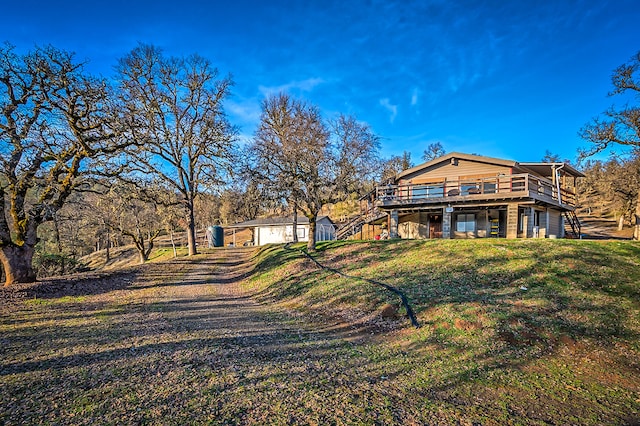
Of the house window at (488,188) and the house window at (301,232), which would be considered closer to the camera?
the house window at (488,188)

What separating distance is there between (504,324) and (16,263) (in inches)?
590

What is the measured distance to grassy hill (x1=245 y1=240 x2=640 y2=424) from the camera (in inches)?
184

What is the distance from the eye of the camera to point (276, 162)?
18469 millimetres

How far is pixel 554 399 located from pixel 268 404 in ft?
→ 13.3

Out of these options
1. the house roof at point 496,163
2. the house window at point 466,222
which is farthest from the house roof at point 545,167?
the house window at point 466,222

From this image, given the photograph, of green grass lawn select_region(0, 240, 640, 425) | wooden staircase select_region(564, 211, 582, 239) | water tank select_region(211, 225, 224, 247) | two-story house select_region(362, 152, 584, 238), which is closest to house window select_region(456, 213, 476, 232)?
two-story house select_region(362, 152, 584, 238)

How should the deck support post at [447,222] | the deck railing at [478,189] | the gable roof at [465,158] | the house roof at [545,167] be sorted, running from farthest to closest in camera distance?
the house roof at [545,167], the gable roof at [465,158], the deck support post at [447,222], the deck railing at [478,189]

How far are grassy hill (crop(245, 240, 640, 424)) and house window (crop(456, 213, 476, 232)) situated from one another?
744 centimetres

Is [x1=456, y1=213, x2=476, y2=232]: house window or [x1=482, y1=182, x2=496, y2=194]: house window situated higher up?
[x1=482, y1=182, x2=496, y2=194]: house window

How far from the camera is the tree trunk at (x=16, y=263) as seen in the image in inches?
432

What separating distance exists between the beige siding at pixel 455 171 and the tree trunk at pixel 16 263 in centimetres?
2041

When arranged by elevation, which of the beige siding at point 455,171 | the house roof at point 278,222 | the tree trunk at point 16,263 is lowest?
the tree trunk at point 16,263

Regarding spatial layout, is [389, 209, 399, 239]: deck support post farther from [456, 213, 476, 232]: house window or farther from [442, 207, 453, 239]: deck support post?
[456, 213, 476, 232]: house window

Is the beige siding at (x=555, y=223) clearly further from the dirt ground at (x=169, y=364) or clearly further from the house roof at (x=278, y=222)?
the house roof at (x=278, y=222)
